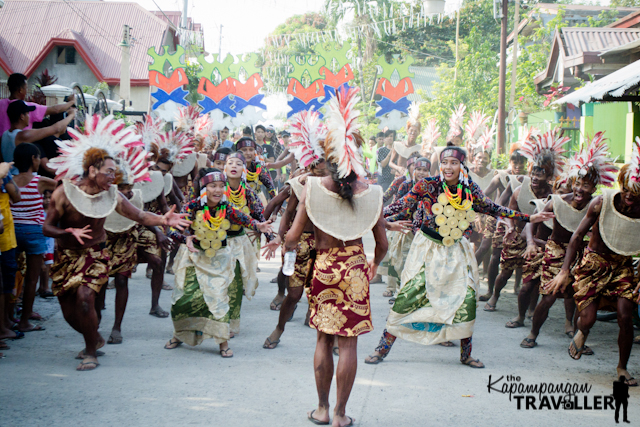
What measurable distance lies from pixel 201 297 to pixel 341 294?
2.07m

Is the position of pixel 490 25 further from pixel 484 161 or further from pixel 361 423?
pixel 361 423

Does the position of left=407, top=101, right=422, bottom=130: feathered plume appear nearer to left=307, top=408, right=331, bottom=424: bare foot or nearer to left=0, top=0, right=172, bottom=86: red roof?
left=307, top=408, right=331, bottom=424: bare foot

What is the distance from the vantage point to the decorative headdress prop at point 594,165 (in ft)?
19.1

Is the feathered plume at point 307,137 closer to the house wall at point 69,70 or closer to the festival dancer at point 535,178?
the festival dancer at point 535,178

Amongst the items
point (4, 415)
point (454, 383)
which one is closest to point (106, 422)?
point (4, 415)

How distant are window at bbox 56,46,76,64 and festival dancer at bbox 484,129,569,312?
91.8 feet

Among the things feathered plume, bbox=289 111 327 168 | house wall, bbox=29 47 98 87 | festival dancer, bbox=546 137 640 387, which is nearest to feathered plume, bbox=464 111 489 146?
feathered plume, bbox=289 111 327 168

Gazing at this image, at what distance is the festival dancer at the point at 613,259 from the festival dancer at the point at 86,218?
11.0ft

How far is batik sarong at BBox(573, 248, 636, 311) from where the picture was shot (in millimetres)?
5211

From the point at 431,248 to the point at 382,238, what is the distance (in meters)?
1.37

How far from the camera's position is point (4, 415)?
426 cm

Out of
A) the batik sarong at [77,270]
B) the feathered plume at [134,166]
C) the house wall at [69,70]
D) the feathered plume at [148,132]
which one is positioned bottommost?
the batik sarong at [77,270]

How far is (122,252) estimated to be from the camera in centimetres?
642

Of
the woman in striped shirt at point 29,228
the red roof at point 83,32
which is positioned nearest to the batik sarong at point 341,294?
the woman in striped shirt at point 29,228
